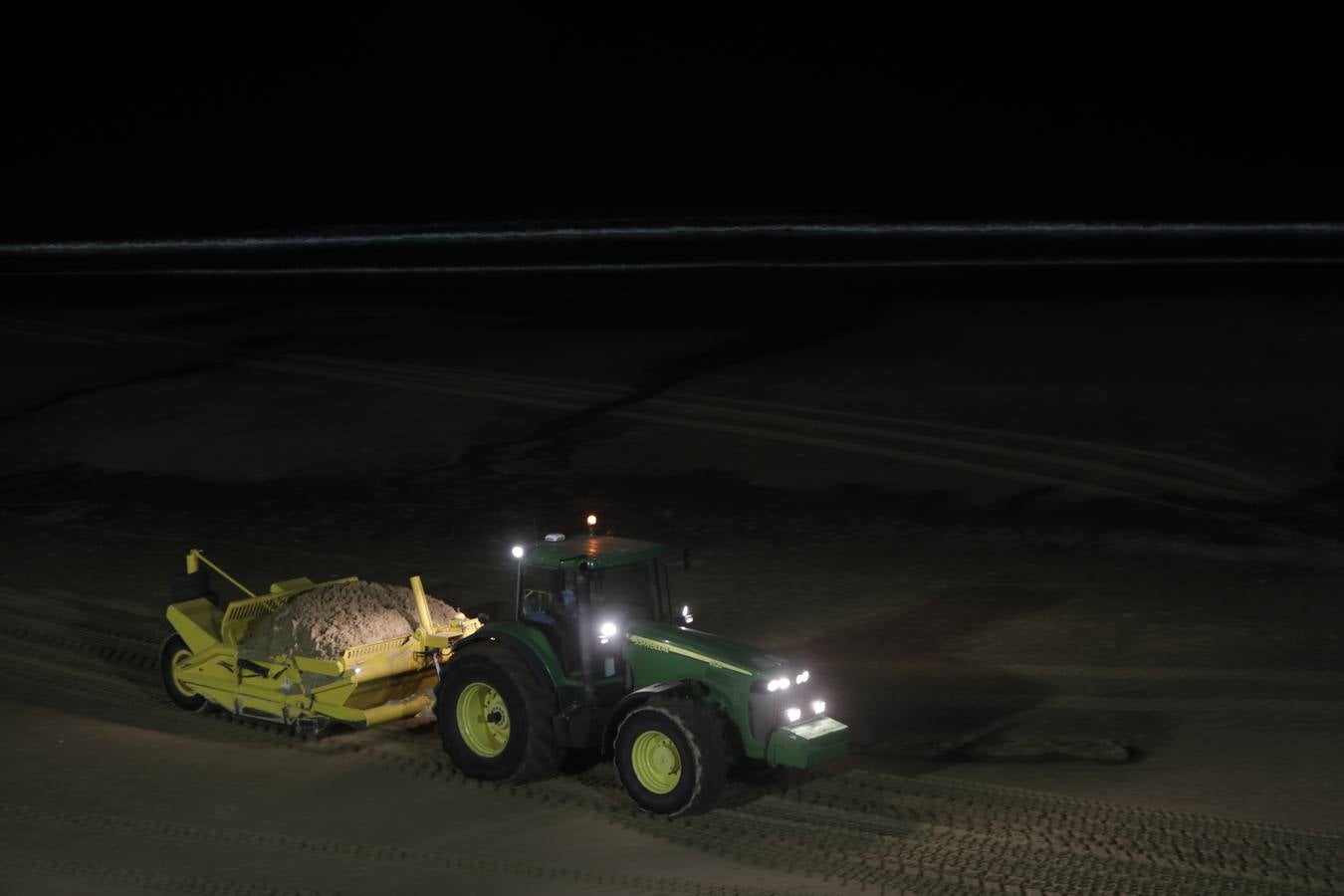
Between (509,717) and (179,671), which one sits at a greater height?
(179,671)

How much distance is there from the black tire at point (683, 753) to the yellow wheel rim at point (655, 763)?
2cm

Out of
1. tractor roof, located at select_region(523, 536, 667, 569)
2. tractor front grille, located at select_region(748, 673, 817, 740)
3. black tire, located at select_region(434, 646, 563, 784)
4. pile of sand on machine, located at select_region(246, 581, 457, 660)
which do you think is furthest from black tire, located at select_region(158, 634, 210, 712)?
tractor front grille, located at select_region(748, 673, 817, 740)

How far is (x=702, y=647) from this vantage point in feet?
25.0

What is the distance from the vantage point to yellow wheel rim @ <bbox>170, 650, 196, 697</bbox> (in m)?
9.23

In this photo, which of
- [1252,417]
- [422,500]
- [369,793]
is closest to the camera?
[369,793]

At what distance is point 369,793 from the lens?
25.9 feet

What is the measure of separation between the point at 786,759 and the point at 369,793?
2010mm

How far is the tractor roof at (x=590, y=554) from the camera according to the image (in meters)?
7.78

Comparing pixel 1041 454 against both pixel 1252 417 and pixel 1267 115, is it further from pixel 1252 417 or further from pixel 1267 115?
pixel 1267 115

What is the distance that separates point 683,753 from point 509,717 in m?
0.97

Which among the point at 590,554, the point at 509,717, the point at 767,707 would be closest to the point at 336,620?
the point at 509,717

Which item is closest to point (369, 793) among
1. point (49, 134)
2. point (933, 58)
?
point (933, 58)

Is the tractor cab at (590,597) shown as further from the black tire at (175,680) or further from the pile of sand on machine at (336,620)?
the black tire at (175,680)

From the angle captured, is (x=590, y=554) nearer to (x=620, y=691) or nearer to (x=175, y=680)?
(x=620, y=691)
